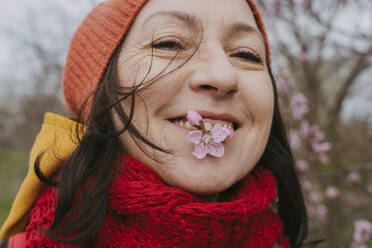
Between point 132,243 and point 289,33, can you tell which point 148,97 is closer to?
point 132,243

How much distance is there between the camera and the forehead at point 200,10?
1108mm

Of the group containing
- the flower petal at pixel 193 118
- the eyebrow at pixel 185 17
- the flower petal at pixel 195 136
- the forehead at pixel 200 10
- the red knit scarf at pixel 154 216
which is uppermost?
the forehead at pixel 200 10

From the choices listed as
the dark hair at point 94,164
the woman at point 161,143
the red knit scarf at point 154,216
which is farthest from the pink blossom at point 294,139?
the dark hair at point 94,164

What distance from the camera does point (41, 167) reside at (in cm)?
113

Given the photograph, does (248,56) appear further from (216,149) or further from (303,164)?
(303,164)

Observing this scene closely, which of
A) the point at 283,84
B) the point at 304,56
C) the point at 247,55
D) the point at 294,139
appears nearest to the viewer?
the point at 247,55

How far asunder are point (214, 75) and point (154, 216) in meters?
0.56

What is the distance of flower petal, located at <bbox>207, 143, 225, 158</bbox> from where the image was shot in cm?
101

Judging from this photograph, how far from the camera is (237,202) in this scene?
1055 mm

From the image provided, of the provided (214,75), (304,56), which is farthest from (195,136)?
(304,56)

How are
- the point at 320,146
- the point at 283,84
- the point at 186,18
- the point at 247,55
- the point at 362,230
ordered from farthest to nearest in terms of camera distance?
the point at 283,84 → the point at 320,146 → the point at 362,230 → the point at 247,55 → the point at 186,18

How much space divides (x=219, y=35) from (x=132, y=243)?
0.88 m

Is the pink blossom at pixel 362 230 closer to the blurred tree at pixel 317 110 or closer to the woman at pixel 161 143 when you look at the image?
the blurred tree at pixel 317 110

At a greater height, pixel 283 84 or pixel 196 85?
pixel 283 84
